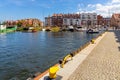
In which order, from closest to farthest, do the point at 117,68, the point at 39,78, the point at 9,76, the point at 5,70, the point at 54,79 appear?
the point at 54,79
the point at 39,78
the point at 117,68
the point at 9,76
the point at 5,70

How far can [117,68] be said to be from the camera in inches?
509

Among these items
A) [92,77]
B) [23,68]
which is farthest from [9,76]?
[92,77]

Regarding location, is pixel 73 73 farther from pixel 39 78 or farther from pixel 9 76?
pixel 9 76

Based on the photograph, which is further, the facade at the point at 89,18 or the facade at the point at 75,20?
the facade at the point at 89,18

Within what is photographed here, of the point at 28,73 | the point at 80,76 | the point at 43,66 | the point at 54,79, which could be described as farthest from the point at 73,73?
the point at 43,66

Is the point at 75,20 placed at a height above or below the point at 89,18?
below

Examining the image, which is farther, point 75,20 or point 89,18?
point 89,18

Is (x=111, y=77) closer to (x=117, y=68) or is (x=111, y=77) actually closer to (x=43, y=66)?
(x=117, y=68)

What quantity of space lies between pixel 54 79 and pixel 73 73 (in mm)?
2015

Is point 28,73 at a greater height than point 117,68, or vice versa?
point 117,68

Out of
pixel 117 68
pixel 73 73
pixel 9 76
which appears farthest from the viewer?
pixel 9 76

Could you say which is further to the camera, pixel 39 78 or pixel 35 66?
pixel 35 66

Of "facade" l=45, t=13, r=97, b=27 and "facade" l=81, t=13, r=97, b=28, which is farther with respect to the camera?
"facade" l=81, t=13, r=97, b=28

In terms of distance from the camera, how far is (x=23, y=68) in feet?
56.0
